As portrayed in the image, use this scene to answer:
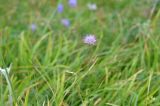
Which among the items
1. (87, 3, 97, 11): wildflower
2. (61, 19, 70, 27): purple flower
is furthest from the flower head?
(87, 3, 97, 11): wildflower

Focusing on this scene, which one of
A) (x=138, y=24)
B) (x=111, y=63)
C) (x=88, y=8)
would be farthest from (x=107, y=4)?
(x=111, y=63)

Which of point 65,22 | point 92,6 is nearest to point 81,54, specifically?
point 65,22

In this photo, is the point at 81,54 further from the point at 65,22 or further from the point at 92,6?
the point at 92,6

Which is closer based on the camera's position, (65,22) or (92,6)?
(65,22)

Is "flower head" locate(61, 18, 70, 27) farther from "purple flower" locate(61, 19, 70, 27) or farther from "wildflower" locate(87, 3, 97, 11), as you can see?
"wildflower" locate(87, 3, 97, 11)

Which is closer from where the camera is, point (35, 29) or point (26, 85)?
point (26, 85)

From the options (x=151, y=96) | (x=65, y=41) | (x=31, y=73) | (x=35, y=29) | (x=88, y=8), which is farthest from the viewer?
(x=88, y=8)

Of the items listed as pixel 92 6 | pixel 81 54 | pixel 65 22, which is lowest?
pixel 81 54

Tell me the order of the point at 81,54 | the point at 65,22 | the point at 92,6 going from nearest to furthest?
1. the point at 81,54
2. the point at 65,22
3. the point at 92,6

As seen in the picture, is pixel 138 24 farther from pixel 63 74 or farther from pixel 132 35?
pixel 63 74
